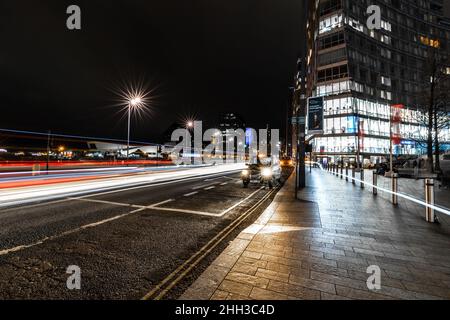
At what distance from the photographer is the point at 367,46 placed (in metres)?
50.8

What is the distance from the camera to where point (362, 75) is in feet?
163

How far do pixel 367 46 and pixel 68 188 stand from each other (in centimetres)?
6201

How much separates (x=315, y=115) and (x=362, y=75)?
48470 mm

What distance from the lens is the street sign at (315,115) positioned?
11.4 m

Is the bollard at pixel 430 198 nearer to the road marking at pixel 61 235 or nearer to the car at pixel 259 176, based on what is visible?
the car at pixel 259 176

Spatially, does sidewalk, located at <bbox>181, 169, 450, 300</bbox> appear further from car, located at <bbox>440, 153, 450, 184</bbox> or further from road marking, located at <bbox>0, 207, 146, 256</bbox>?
car, located at <bbox>440, 153, 450, 184</bbox>

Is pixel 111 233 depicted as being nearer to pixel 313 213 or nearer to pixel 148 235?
pixel 148 235

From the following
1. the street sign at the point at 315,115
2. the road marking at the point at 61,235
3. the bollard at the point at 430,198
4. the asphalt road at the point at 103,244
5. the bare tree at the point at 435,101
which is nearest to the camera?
the asphalt road at the point at 103,244

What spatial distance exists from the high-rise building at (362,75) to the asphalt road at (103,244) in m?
45.3

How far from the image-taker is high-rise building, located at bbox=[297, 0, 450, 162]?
47344mm

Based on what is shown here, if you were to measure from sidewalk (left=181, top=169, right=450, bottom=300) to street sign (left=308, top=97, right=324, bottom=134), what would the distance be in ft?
19.1

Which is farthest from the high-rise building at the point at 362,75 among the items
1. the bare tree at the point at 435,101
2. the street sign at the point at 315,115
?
the street sign at the point at 315,115

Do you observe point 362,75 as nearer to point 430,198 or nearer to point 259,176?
point 259,176
